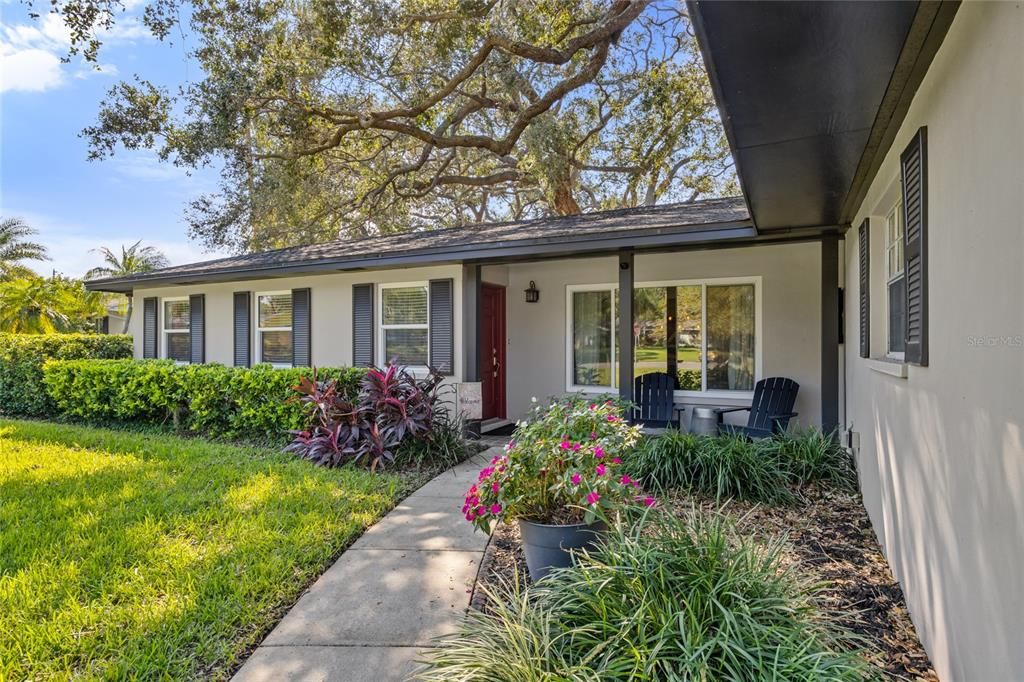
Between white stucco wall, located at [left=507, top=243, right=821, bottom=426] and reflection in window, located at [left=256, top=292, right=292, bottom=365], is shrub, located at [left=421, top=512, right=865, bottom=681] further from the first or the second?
reflection in window, located at [left=256, top=292, right=292, bottom=365]

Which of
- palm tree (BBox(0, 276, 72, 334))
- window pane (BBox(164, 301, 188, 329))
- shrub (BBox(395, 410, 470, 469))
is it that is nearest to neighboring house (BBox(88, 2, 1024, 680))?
shrub (BBox(395, 410, 470, 469))

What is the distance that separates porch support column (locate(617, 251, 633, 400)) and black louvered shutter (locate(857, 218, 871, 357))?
93.8 inches

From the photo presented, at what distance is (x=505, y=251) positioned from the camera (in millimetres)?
6828

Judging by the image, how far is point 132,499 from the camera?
15.6 ft

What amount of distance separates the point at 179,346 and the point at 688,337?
984 cm

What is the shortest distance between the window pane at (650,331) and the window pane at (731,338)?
1.98ft

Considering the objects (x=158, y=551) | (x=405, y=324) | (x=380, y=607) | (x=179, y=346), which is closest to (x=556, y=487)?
(x=380, y=607)

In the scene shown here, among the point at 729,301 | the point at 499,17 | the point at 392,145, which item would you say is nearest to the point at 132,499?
the point at 729,301

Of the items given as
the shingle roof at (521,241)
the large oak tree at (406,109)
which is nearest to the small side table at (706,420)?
the shingle roof at (521,241)

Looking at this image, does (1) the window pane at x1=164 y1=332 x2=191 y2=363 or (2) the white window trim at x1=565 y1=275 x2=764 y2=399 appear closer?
(2) the white window trim at x1=565 y1=275 x2=764 y2=399

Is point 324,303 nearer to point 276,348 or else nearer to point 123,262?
point 276,348

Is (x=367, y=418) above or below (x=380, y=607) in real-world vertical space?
above

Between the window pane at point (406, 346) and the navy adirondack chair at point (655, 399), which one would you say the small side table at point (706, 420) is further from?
the window pane at point (406, 346)

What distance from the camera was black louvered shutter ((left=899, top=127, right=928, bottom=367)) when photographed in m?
2.58
